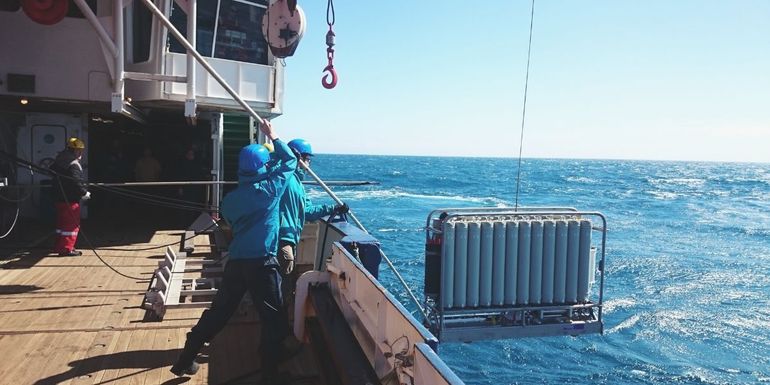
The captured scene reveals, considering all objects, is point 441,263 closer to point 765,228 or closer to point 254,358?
point 254,358

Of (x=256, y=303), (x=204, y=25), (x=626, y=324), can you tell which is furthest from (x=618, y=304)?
(x=256, y=303)

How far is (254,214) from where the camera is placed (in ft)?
13.0

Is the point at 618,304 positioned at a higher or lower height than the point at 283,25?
lower

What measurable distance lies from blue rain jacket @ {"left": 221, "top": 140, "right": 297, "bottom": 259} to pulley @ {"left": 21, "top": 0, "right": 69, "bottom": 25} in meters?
5.34

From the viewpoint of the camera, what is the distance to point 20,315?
5.38m

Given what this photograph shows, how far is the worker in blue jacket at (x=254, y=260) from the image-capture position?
3965 mm

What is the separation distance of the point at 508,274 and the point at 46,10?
6813mm

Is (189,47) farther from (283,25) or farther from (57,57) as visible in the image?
(57,57)

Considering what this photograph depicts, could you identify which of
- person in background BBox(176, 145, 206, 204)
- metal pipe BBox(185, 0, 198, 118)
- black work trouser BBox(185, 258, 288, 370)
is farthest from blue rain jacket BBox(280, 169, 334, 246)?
person in background BBox(176, 145, 206, 204)

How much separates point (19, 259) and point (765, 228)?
111 feet

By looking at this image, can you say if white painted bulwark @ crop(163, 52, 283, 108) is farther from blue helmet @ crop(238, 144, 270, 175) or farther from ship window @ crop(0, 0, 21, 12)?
blue helmet @ crop(238, 144, 270, 175)

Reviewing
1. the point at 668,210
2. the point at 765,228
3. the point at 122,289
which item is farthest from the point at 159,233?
the point at 668,210

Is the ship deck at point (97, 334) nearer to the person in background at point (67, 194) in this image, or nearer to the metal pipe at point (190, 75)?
the person in background at point (67, 194)

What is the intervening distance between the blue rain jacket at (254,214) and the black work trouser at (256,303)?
3.6 inches
